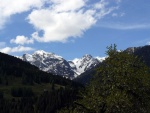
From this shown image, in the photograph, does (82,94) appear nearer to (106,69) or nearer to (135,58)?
(106,69)

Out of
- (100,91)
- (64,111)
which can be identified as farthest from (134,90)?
(64,111)

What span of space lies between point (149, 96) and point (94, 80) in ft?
19.8

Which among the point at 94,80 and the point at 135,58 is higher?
the point at 135,58

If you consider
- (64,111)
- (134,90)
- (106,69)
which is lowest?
(64,111)

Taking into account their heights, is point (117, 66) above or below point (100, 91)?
above

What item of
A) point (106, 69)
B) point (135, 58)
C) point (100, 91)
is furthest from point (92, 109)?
point (135, 58)

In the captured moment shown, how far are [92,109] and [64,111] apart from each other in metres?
3.27

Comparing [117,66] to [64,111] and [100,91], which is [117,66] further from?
[64,111]

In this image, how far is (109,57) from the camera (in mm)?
36719

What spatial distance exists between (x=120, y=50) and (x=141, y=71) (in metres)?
3.50

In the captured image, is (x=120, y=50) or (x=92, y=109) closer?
(x=92, y=109)

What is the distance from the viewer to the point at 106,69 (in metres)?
36.0

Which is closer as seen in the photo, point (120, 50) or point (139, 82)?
point (139, 82)

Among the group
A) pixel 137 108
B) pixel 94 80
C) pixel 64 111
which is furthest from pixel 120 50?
pixel 64 111
